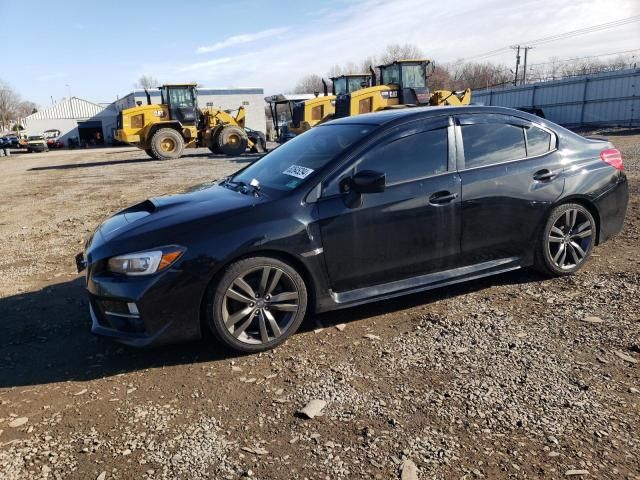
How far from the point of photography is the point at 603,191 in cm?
468

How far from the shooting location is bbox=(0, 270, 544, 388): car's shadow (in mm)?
3463

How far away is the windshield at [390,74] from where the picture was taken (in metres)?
19.0

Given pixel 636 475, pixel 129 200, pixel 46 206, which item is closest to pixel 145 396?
pixel 636 475

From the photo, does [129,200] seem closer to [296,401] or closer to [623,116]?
[296,401]

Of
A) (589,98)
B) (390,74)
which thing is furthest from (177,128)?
(589,98)

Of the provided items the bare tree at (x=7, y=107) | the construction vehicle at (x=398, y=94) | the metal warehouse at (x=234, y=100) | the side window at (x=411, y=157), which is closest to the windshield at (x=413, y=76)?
the construction vehicle at (x=398, y=94)

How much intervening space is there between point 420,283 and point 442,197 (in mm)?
700

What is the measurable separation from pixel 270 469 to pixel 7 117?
127190 mm

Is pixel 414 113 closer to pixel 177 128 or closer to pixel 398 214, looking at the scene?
pixel 398 214

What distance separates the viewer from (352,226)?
3693 mm

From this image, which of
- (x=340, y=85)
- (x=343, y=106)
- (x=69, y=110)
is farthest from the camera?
(x=69, y=110)

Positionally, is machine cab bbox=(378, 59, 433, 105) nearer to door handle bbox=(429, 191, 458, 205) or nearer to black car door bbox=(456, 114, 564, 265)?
black car door bbox=(456, 114, 564, 265)

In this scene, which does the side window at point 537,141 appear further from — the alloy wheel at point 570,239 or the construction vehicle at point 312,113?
the construction vehicle at point 312,113

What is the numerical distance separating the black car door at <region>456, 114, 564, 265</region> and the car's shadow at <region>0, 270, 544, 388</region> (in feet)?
1.75
